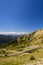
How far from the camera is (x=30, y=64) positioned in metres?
42.8

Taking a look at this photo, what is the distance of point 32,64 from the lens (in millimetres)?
42656

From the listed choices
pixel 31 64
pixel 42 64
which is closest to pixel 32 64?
pixel 31 64

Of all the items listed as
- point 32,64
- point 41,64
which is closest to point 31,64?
point 32,64

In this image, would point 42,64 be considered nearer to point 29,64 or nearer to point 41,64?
point 41,64

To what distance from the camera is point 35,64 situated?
42688 millimetres

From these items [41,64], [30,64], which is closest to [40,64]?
[41,64]

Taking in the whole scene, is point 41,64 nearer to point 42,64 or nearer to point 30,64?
point 42,64

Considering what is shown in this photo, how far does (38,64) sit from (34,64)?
1.18 meters

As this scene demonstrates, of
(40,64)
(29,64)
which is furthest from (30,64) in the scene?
Answer: (40,64)

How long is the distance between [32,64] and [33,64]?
12.5 inches

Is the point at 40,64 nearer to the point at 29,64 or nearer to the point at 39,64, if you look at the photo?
the point at 39,64

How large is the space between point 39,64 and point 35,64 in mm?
1176

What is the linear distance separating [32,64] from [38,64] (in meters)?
1.77

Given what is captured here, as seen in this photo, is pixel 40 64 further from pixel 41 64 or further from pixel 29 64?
pixel 29 64
